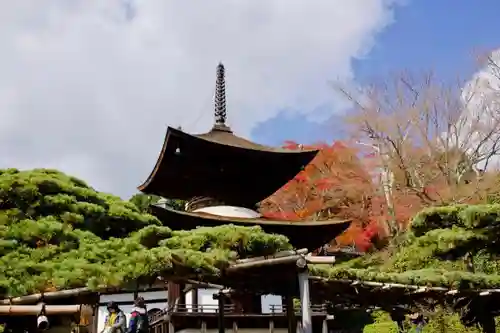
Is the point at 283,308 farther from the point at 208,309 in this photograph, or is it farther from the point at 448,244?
the point at 448,244

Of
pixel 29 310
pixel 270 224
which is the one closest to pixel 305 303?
pixel 29 310

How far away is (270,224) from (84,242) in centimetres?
755

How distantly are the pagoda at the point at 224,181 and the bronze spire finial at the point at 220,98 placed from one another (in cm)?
76

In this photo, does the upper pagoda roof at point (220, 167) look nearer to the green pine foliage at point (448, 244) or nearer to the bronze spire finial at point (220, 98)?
the bronze spire finial at point (220, 98)

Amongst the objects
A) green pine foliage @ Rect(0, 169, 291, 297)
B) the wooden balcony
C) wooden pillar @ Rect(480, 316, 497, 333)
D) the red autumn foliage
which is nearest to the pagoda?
the wooden balcony

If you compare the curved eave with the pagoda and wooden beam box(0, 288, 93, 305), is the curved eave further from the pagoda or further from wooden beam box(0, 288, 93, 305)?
wooden beam box(0, 288, 93, 305)

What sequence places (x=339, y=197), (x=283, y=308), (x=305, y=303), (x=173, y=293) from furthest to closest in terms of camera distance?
1. (x=339, y=197)
2. (x=173, y=293)
3. (x=283, y=308)
4. (x=305, y=303)

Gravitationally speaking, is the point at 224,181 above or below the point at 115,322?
above

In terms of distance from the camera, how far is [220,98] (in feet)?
69.5

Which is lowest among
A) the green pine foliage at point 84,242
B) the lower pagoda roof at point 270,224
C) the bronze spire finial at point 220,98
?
the green pine foliage at point 84,242

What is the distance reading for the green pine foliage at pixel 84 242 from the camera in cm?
859

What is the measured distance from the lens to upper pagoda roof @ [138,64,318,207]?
1734 cm

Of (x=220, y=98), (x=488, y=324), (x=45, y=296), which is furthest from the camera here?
(x=220, y=98)

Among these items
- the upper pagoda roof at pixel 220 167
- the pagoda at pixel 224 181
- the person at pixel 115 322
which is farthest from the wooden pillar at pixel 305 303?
the upper pagoda roof at pixel 220 167
